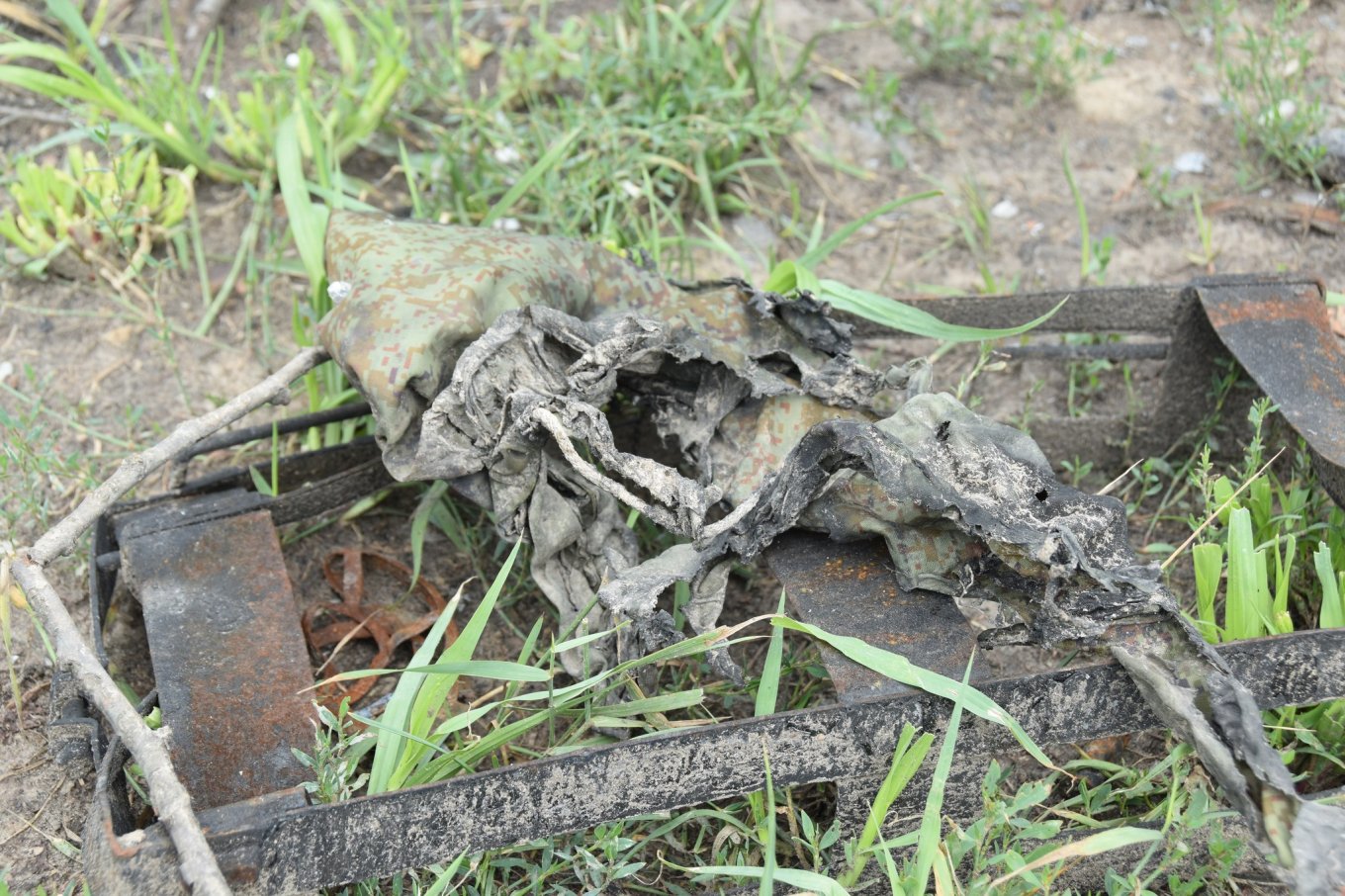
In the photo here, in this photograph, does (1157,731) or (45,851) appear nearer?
(45,851)

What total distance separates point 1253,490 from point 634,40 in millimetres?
2358

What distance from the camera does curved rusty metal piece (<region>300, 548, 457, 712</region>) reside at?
2535mm

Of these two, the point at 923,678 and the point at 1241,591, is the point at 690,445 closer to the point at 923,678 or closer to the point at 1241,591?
the point at 923,678

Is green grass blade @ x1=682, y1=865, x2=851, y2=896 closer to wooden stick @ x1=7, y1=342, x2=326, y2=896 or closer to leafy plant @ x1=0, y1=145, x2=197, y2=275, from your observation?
wooden stick @ x1=7, y1=342, x2=326, y2=896

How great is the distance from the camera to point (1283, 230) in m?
3.58

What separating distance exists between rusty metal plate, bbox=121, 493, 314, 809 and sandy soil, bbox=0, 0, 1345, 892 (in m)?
0.40

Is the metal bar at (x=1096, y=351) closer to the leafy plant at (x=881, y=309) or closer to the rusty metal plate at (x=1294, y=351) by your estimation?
the leafy plant at (x=881, y=309)

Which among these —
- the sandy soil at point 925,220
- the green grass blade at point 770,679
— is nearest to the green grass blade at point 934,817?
the green grass blade at point 770,679

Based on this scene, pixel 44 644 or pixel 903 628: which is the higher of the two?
pixel 903 628

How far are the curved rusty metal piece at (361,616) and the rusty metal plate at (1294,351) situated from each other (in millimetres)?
1792

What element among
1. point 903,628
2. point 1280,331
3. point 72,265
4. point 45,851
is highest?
point 1280,331

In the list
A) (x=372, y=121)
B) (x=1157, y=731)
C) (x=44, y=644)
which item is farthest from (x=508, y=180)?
(x=1157, y=731)

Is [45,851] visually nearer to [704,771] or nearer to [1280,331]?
[704,771]

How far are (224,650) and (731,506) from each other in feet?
3.26
